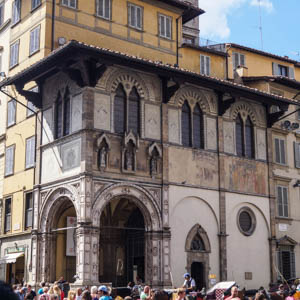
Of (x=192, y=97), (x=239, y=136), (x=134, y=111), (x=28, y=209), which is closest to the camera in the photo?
(x=134, y=111)

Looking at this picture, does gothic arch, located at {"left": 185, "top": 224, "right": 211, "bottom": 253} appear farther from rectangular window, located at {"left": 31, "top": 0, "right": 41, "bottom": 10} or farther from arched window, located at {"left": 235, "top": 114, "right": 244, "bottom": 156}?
rectangular window, located at {"left": 31, "top": 0, "right": 41, "bottom": 10}

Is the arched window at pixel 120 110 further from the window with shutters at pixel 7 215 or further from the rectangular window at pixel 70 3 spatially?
the window with shutters at pixel 7 215

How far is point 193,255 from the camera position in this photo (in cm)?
2495

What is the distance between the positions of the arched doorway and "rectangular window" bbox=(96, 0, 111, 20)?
9219 millimetres

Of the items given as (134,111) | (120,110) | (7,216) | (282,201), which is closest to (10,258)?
(7,216)

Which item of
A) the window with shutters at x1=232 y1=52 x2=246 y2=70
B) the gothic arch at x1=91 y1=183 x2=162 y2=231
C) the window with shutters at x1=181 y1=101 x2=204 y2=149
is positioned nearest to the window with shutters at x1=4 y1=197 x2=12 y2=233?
the gothic arch at x1=91 y1=183 x2=162 y2=231

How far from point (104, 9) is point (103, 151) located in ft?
29.1

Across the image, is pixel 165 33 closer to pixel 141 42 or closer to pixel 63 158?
pixel 141 42

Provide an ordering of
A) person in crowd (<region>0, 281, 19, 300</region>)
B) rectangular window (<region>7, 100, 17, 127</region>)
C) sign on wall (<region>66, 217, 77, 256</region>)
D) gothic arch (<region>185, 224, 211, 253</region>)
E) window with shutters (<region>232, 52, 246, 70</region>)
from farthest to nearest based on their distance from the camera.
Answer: window with shutters (<region>232, 52, 246, 70</region>)
rectangular window (<region>7, 100, 17, 127</region>)
gothic arch (<region>185, 224, 211, 253</region>)
sign on wall (<region>66, 217, 77, 256</region>)
person in crowd (<region>0, 281, 19, 300</region>)

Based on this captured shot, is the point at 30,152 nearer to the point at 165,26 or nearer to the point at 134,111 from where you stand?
the point at 134,111

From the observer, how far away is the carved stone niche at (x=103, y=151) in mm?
22719

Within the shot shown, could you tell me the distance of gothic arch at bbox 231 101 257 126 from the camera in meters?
28.2

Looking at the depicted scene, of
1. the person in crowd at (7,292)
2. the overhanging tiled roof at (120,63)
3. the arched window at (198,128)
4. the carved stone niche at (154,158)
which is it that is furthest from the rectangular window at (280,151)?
the person in crowd at (7,292)

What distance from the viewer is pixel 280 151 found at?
30.4 m
